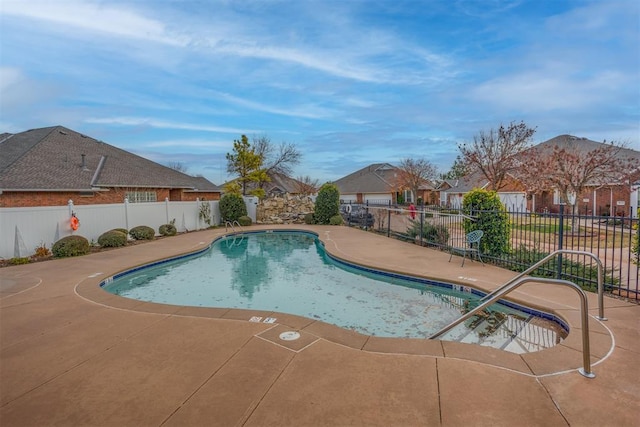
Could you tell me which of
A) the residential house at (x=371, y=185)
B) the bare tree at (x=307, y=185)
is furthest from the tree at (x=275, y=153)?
the residential house at (x=371, y=185)

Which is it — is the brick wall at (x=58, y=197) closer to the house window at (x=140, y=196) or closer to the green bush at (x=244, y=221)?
the house window at (x=140, y=196)

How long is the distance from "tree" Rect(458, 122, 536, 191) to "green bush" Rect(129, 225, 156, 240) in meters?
21.0

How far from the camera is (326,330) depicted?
13.5 feet

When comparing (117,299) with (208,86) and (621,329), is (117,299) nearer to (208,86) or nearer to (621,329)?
(621,329)

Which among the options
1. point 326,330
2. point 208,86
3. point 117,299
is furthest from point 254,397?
point 208,86

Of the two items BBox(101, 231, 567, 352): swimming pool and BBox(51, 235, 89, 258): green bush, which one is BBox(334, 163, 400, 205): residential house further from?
BBox(51, 235, 89, 258): green bush

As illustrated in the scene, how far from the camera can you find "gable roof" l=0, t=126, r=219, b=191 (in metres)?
14.2

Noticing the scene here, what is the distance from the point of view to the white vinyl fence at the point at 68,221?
30.8 ft

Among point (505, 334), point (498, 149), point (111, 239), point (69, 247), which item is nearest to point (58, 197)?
point (111, 239)

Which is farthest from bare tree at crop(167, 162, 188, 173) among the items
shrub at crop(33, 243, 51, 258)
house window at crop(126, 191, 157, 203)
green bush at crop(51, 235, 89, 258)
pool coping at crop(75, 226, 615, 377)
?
pool coping at crop(75, 226, 615, 377)

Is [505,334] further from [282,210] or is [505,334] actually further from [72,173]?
[72,173]

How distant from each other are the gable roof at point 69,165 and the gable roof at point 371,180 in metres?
23.1

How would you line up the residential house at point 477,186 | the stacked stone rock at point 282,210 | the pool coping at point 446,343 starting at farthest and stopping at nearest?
1. the residential house at point 477,186
2. the stacked stone rock at point 282,210
3. the pool coping at point 446,343

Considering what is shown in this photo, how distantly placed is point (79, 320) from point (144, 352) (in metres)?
1.78
